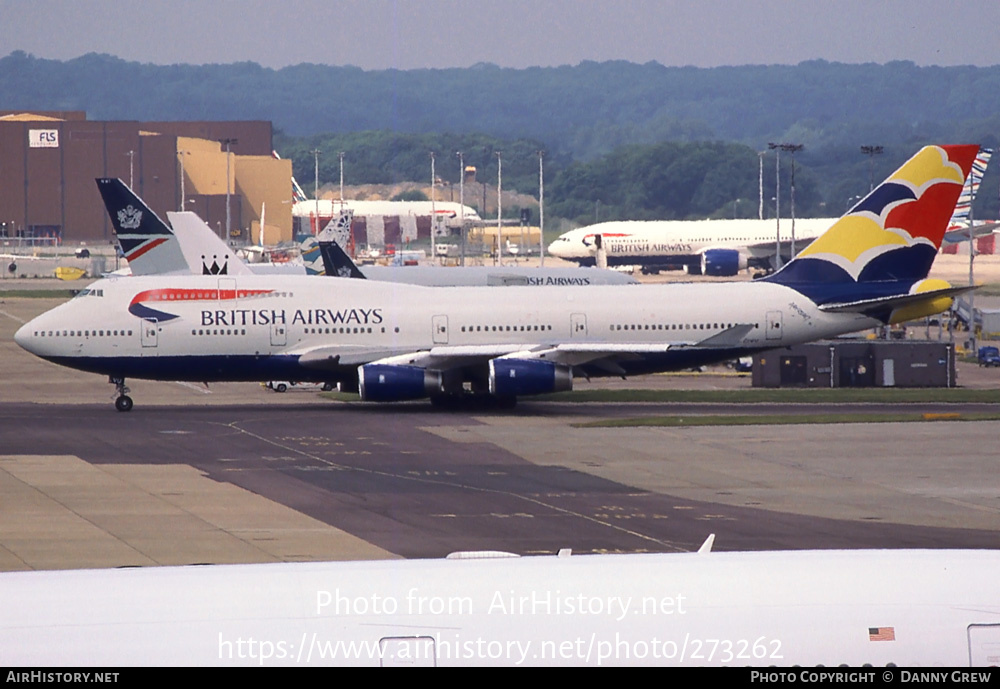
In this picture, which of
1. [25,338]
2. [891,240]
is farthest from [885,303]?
[25,338]

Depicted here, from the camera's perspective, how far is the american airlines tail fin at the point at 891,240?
48656 mm

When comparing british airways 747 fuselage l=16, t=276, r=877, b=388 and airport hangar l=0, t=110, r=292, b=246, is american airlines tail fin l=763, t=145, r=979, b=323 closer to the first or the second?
british airways 747 fuselage l=16, t=276, r=877, b=388

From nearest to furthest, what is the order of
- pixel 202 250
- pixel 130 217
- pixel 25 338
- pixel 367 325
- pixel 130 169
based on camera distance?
pixel 25 338 → pixel 367 325 → pixel 202 250 → pixel 130 217 → pixel 130 169

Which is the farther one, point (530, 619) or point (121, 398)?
point (121, 398)

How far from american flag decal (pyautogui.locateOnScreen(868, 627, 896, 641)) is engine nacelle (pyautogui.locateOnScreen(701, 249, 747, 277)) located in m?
121

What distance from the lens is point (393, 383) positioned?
4503 cm

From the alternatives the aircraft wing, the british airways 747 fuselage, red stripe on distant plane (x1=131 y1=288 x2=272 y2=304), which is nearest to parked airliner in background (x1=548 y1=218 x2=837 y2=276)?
the british airways 747 fuselage

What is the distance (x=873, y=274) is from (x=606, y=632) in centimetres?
4054

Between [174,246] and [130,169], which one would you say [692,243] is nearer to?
[174,246]

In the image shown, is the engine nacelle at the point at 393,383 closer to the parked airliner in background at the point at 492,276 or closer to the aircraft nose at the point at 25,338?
the aircraft nose at the point at 25,338

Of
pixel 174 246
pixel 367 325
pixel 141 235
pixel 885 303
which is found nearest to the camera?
pixel 367 325

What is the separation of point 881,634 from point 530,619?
8.48ft

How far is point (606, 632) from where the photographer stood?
412 inches

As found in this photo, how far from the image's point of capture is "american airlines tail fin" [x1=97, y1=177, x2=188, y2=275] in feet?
230
